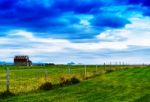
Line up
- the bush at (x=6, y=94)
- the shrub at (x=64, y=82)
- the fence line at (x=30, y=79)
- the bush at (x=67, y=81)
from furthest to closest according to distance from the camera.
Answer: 1. the bush at (x=67, y=81)
2. the shrub at (x=64, y=82)
3. the fence line at (x=30, y=79)
4. the bush at (x=6, y=94)

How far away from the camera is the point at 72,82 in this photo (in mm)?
41781

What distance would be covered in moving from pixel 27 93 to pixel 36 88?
2786mm

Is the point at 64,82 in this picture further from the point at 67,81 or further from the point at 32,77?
the point at 32,77

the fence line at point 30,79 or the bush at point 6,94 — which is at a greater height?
the fence line at point 30,79

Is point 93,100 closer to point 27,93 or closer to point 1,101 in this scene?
point 1,101

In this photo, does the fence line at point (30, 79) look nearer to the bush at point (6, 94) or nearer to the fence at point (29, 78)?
the fence at point (29, 78)

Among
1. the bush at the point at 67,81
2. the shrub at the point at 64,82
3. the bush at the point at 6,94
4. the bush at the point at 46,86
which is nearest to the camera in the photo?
the bush at the point at 6,94

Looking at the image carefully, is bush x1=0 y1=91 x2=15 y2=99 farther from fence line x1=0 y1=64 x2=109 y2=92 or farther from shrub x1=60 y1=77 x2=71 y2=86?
shrub x1=60 y1=77 x2=71 y2=86

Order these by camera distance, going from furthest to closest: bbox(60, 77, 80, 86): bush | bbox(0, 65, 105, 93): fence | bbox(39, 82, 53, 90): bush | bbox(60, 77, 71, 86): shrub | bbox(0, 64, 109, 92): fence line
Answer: bbox(60, 77, 80, 86): bush < bbox(60, 77, 71, 86): shrub < bbox(39, 82, 53, 90): bush < bbox(0, 65, 105, 93): fence < bbox(0, 64, 109, 92): fence line

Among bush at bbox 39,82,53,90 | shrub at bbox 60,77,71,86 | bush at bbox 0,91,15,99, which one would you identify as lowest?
bush at bbox 0,91,15,99

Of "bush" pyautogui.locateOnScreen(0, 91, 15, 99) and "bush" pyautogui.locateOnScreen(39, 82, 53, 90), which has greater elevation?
"bush" pyautogui.locateOnScreen(39, 82, 53, 90)

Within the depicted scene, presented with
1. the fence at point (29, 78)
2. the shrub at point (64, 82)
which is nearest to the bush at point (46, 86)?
the fence at point (29, 78)

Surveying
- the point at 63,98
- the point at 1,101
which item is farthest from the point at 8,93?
the point at 63,98

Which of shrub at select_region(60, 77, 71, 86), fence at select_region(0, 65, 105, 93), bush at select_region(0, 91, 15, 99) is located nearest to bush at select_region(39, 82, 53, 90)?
fence at select_region(0, 65, 105, 93)
